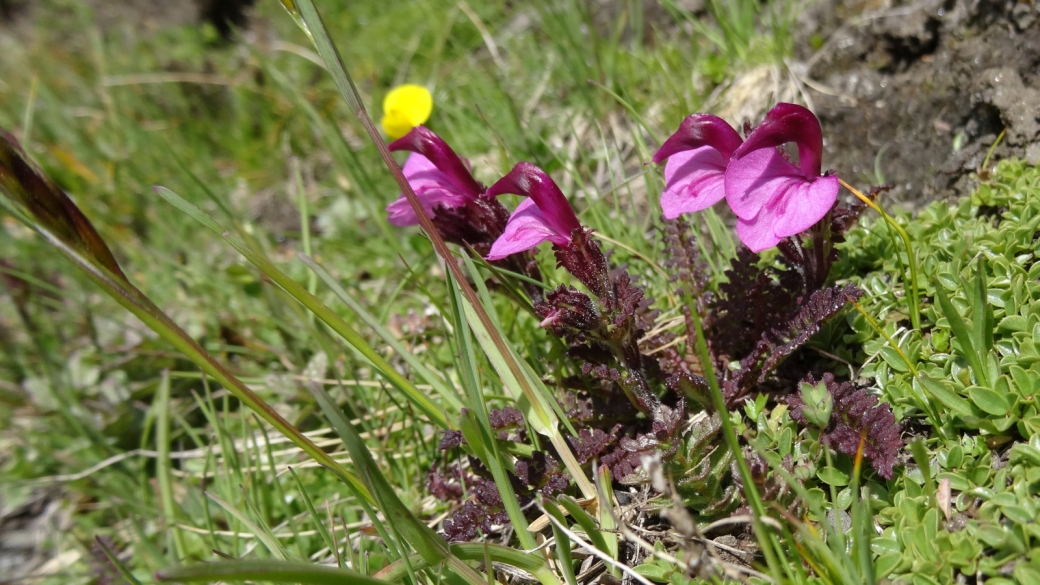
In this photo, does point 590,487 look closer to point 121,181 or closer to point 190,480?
point 190,480

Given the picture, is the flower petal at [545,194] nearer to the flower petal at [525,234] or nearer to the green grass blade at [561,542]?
the flower petal at [525,234]

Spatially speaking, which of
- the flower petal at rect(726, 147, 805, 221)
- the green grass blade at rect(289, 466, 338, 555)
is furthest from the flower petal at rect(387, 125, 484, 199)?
the green grass blade at rect(289, 466, 338, 555)

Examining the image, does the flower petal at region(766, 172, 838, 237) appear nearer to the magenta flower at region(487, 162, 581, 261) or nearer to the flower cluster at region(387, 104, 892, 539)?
the flower cluster at region(387, 104, 892, 539)

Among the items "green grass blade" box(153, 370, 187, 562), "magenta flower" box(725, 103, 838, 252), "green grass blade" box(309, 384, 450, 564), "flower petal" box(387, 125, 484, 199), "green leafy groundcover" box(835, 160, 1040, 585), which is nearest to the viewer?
"green grass blade" box(309, 384, 450, 564)

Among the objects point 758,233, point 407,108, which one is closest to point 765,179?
point 758,233

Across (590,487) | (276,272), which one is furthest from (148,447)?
(590,487)

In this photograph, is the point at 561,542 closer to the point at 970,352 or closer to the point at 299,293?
the point at 299,293
